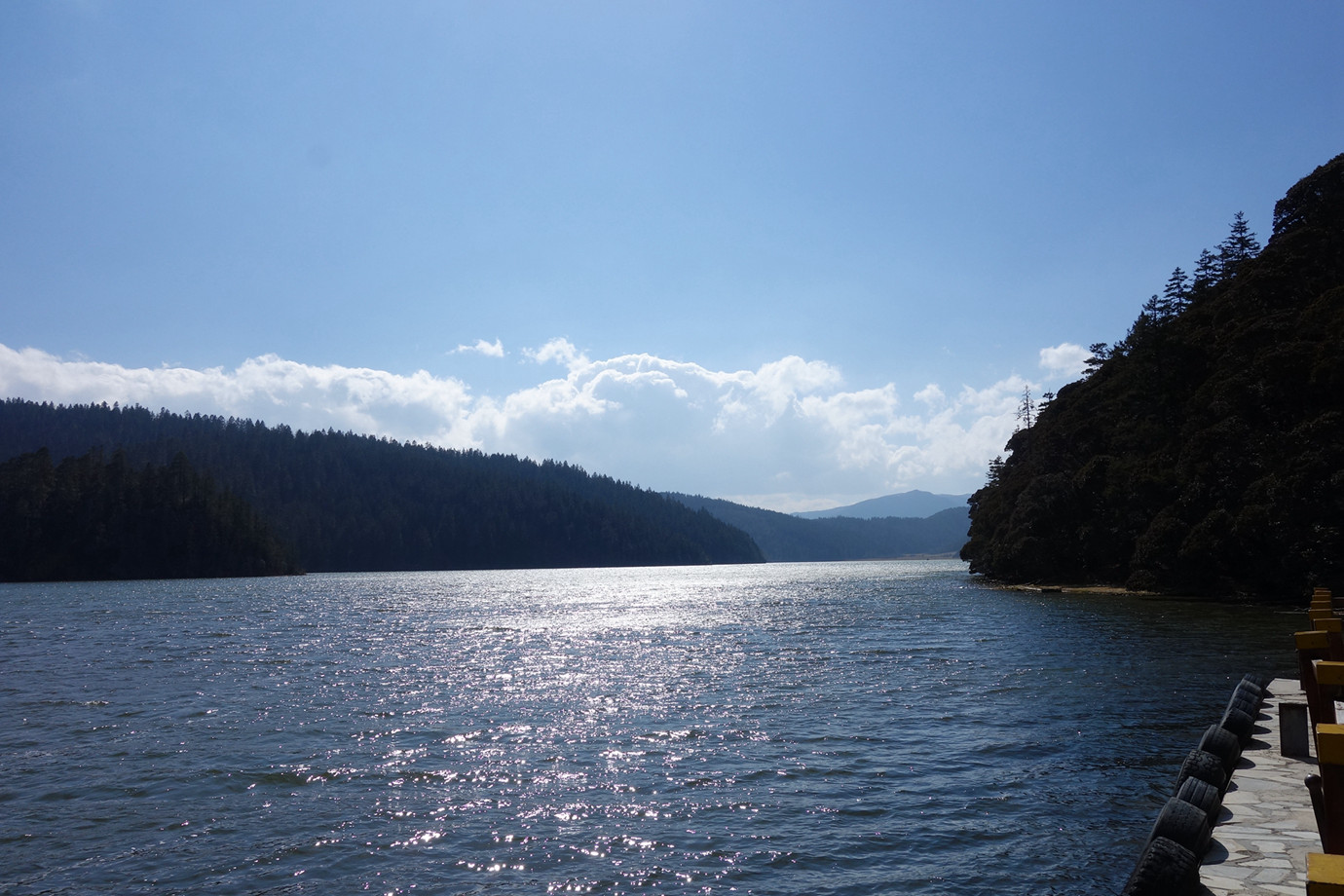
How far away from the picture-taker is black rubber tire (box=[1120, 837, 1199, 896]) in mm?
8867

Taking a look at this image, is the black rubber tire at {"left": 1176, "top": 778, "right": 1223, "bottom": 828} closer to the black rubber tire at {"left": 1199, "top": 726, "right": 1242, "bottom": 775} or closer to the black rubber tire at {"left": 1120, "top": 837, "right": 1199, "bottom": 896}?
the black rubber tire at {"left": 1120, "top": 837, "right": 1199, "bottom": 896}

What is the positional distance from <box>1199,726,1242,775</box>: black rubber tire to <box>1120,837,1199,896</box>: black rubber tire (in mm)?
5020

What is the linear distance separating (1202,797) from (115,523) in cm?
16409

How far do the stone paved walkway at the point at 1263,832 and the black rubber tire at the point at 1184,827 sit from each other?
34cm

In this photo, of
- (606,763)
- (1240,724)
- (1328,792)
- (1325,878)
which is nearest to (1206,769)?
(1240,724)

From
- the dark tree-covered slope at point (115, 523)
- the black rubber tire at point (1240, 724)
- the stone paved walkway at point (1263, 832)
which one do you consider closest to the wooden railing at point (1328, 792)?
the stone paved walkway at point (1263, 832)

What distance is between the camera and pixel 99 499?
13975 centimetres

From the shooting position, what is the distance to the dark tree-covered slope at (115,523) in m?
136

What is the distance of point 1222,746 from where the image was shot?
529 inches

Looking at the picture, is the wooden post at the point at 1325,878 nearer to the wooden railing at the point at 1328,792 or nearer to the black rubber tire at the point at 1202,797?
the wooden railing at the point at 1328,792

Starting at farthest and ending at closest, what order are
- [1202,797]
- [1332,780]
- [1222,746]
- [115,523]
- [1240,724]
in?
[115,523] → [1240,724] → [1222,746] → [1202,797] → [1332,780]

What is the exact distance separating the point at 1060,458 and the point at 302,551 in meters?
170

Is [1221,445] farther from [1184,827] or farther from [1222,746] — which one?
[1184,827]

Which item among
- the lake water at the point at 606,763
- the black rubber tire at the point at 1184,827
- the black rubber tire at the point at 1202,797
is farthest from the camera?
the lake water at the point at 606,763
